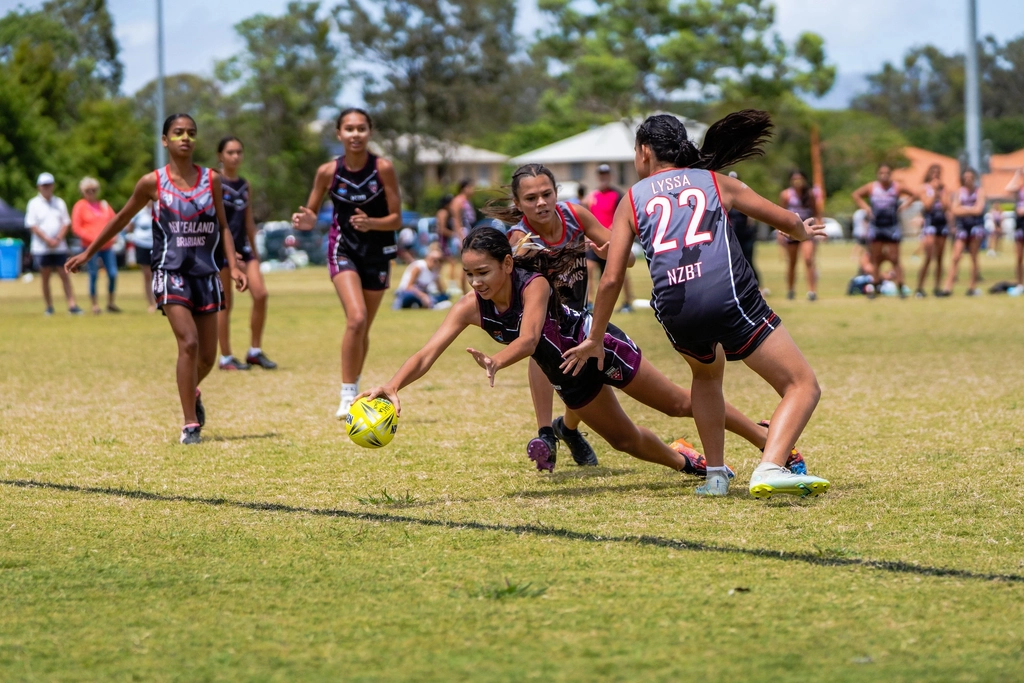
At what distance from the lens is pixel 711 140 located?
5.89m

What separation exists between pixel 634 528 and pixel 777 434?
83cm

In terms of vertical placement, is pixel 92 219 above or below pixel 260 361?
above

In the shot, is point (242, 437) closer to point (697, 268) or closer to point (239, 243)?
point (697, 268)

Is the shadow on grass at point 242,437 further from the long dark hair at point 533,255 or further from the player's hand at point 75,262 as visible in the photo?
the long dark hair at point 533,255

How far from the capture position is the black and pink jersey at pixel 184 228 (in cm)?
780

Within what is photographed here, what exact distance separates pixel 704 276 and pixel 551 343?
2.92 ft

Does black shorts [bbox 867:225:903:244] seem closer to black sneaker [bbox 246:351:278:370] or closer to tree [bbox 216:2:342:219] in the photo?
black sneaker [bbox 246:351:278:370]

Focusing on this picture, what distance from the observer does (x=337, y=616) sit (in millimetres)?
3990

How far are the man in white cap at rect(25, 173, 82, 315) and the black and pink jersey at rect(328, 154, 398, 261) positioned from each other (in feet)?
38.2

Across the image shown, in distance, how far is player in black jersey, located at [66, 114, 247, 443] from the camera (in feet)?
25.3

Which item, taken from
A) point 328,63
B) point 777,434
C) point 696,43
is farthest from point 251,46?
point 777,434

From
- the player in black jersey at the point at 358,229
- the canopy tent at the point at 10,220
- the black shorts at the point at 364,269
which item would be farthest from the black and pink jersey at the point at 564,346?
the canopy tent at the point at 10,220

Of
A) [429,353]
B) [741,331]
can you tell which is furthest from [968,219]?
[429,353]

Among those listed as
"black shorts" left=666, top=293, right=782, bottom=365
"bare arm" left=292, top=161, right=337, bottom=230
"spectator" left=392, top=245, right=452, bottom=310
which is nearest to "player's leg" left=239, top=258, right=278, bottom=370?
"bare arm" left=292, top=161, right=337, bottom=230
